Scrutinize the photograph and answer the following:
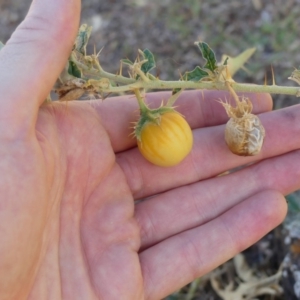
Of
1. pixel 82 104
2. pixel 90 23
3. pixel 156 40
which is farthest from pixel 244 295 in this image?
pixel 90 23

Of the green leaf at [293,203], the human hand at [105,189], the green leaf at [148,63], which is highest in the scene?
the green leaf at [148,63]

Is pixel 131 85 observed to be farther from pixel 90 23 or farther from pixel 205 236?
pixel 90 23

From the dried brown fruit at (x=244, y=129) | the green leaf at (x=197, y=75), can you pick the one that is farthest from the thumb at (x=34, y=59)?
the dried brown fruit at (x=244, y=129)

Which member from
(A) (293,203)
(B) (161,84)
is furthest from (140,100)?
(A) (293,203)

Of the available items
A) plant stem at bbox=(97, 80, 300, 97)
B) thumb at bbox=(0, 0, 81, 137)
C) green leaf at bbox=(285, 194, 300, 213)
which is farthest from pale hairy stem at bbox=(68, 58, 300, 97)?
green leaf at bbox=(285, 194, 300, 213)

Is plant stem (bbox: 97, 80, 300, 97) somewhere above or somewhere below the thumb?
below

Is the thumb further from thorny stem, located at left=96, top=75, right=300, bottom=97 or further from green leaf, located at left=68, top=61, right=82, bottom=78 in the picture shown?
thorny stem, located at left=96, top=75, right=300, bottom=97

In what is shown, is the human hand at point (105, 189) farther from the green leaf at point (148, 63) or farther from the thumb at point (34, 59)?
the green leaf at point (148, 63)
